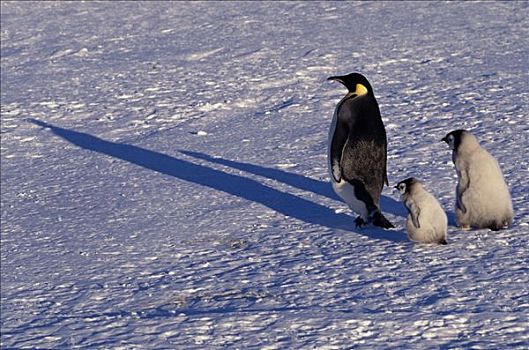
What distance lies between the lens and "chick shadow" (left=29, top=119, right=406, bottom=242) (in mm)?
4629

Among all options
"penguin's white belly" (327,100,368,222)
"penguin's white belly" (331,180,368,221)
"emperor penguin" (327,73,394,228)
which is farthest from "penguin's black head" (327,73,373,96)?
"penguin's white belly" (331,180,368,221)

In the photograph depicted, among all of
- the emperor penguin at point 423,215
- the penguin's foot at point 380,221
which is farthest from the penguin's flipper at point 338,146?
the emperor penguin at point 423,215

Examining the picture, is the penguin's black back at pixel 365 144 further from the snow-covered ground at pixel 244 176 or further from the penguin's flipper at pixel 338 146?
the snow-covered ground at pixel 244 176

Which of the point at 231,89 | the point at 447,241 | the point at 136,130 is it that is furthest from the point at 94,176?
the point at 447,241

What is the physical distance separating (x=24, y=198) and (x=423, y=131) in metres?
2.14

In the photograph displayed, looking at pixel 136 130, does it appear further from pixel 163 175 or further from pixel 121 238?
pixel 121 238

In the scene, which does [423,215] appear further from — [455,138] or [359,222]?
[359,222]

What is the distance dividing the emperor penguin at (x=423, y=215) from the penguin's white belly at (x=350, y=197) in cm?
42

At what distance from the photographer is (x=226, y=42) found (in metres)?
8.70

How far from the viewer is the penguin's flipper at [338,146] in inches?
177

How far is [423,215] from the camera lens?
13.1ft

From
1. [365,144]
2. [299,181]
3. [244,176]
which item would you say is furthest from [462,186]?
[244,176]

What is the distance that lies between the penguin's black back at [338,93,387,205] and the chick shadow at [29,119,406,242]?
8.3 inches

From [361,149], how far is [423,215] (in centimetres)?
57
